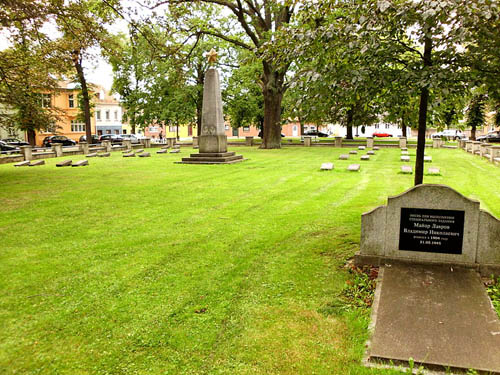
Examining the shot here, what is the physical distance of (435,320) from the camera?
14.2ft

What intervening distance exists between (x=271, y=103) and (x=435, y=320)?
1198 inches

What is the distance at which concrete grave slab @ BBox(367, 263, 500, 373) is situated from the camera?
3.72 meters

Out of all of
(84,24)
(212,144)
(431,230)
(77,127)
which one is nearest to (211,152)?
(212,144)

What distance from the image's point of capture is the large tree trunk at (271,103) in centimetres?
3125

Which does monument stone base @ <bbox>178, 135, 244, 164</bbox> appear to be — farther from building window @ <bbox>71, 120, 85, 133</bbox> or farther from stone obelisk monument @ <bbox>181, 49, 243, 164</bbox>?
building window @ <bbox>71, 120, 85, 133</bbox>

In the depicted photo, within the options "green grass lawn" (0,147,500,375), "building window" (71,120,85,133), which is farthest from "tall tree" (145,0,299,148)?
"building window" (71,120,85,133)

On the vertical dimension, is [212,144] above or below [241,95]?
below

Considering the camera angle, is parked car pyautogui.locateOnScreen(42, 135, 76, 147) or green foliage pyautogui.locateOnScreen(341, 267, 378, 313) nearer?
green foliage pyautogui.locateOnScreen(341, 267, 378, 313)

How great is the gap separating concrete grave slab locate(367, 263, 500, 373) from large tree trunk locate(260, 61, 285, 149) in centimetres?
2591

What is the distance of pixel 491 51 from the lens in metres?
5.28

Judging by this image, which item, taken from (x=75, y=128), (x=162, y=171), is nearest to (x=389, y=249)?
(x=162, y=171)

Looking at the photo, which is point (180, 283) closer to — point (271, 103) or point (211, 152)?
point (211, 152)

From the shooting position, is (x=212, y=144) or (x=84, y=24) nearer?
(x=84, y=24)

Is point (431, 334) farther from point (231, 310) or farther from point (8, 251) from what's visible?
point (8, 251)
